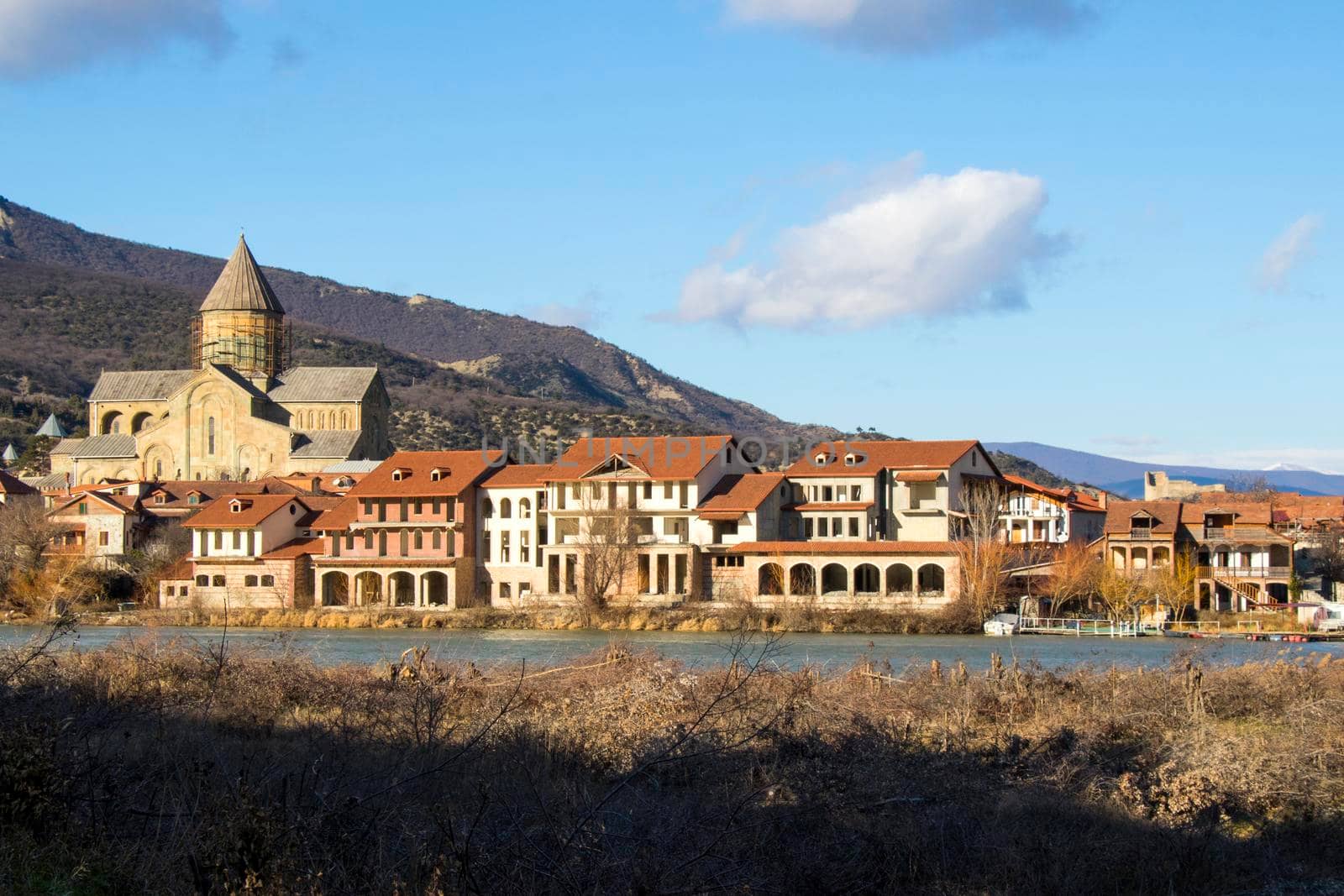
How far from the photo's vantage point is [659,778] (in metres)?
15.7

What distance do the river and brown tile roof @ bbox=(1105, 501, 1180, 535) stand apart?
37.9 ft

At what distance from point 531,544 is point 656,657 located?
33.5 metres

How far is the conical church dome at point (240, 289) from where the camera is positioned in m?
Result: 96.3

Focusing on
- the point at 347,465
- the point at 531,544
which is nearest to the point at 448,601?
the point at 531,544

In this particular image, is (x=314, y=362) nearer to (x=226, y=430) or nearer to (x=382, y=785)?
(x=226, y=430)

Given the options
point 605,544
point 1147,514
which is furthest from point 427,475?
point 1147,514

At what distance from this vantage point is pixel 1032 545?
58.2 m

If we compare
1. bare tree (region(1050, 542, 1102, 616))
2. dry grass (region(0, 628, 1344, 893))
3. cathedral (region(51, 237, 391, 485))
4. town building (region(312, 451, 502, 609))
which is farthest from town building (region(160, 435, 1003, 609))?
dry grass (region(0, 628, 1344, 893))

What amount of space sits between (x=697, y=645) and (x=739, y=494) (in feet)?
52.1

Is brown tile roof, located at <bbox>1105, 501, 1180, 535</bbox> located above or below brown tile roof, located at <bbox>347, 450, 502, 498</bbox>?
below

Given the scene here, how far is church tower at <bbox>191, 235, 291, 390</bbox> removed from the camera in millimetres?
95688

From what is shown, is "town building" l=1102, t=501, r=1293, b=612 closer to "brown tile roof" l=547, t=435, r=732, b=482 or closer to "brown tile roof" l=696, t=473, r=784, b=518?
"brown tile roof" l=696, t=473, r=784, b=518

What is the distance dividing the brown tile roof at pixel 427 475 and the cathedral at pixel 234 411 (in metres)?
22.6

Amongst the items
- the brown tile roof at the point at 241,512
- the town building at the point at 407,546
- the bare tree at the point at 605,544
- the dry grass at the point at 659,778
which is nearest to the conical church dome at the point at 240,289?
the brown tile roof at the point at 241,512
